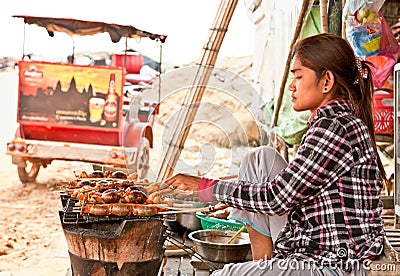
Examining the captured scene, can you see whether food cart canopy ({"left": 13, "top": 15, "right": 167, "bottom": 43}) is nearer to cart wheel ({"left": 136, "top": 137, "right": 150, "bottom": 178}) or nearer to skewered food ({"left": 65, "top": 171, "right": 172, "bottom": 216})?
cart wheel ({"left": 136, "top": 137, "right": 150, "bottom": 178})

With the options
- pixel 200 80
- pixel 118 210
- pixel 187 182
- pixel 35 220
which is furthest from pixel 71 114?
pixel 187 182

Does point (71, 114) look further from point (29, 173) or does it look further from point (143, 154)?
point (29, 173)

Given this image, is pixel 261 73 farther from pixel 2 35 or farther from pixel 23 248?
pixel 2 35

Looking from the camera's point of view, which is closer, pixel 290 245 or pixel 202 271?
pixel 290 245

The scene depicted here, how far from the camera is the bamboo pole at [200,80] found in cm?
450

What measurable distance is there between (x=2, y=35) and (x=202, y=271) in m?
19.8

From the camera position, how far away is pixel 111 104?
8414 millimetres

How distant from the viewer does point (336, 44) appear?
223 cm

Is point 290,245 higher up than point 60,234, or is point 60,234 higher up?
point 290,245

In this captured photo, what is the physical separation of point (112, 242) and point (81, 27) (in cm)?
667

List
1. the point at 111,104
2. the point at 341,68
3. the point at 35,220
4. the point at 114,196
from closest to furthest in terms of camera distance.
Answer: the point at 341,68, the point at 114,196, the point at 35,220, the point at 111,104

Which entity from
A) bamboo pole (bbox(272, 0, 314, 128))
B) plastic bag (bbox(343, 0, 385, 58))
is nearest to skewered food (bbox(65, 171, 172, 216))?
plastic bag (bbox(343, 0, 385, 58))

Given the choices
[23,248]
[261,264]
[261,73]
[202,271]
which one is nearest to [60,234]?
[23,248]

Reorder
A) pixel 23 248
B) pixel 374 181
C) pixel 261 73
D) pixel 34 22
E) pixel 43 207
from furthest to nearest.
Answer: pixel 34 22 < pixel 43 207 < pixel 261 73 < pixel 23 248 < pixel 374 181
